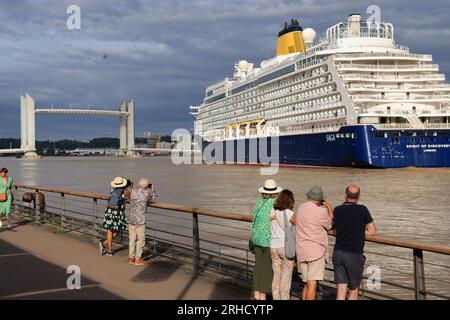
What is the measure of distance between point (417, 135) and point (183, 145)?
272 ft

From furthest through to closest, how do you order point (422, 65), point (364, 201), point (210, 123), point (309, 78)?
point (210, 123), point (309, 78), point (422, 65), point (364, 201)

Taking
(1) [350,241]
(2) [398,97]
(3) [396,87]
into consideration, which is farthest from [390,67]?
(1) [350,241]

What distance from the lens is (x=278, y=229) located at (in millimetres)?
6117

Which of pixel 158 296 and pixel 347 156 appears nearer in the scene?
pixel 158 296

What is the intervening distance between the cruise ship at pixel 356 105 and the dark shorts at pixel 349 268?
37645 millimetres

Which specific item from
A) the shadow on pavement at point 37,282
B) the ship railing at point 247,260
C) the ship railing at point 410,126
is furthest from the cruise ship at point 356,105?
the shadow on pavement at point 37,282

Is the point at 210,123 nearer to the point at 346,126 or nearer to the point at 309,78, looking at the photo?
the point at 309,78

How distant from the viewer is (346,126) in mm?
44219

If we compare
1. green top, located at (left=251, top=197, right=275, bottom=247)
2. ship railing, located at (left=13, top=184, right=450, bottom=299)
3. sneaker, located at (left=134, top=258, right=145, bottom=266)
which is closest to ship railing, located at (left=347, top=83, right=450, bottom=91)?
ship railing, located at (left=13, top=184, right=450, bottom=299)

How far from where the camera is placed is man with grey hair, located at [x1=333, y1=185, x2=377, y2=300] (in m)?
5.74

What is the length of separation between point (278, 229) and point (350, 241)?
806 millimetres

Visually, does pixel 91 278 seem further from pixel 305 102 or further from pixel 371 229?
pixel 305 102
